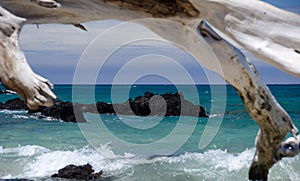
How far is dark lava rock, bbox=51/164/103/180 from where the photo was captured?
23.4 ft

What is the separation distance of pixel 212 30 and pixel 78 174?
395 cm

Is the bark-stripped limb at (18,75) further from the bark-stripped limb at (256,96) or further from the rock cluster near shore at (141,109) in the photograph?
the rock cluster near shore at (141,109)

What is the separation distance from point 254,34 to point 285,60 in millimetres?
283

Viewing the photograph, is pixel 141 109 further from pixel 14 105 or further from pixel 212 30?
pixel 212 30

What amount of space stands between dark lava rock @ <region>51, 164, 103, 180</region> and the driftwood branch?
3506mm

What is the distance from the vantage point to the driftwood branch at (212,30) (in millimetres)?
3254

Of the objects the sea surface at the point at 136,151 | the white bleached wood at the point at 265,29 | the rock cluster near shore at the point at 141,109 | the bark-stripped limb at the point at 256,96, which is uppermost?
the white bleached wood at the point at 265,29

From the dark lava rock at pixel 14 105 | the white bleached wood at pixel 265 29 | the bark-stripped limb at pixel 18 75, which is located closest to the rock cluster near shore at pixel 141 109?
the dark lava rock at pixel 14 105

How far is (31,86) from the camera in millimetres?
2914

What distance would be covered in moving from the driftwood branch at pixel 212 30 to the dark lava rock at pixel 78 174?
11.5 ft

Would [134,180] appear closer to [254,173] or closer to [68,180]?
[68,180]

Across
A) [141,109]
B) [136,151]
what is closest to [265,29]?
[136,151]

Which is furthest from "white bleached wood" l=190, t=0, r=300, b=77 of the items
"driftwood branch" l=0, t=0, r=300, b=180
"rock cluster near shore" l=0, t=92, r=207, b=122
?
"rock cluster near shore" l=0, t=92, r=207, b=122

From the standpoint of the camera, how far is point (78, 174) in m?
7.26
